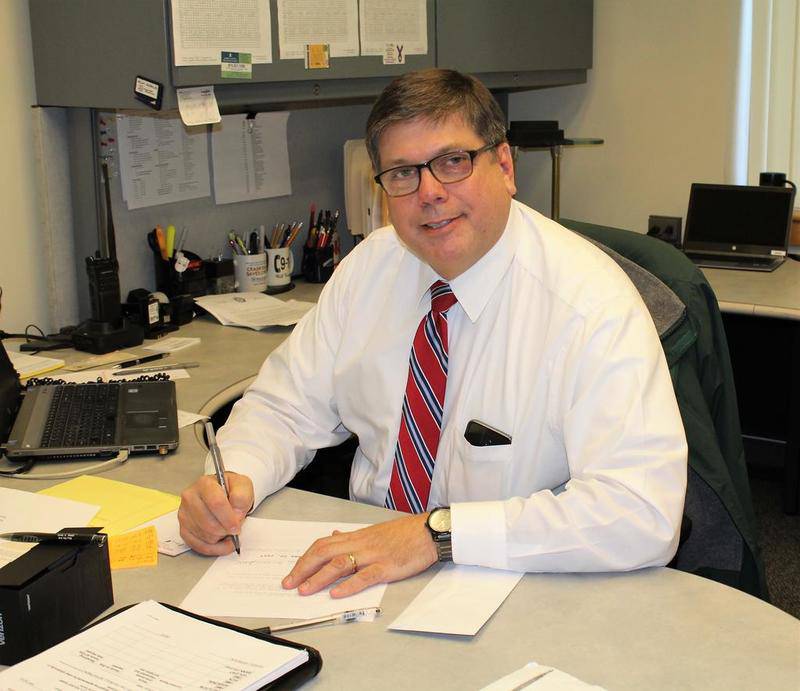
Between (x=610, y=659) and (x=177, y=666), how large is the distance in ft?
1.47

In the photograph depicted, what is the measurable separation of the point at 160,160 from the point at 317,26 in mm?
562

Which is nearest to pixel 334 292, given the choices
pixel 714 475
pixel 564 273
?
pixel 564 273

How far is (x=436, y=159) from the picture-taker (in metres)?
1.47

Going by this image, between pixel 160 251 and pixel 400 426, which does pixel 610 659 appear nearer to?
pixel 400 426

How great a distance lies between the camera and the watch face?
1.27m

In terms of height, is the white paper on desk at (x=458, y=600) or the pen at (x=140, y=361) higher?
the pen at (x=140, y=361)

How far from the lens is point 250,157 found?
9.00ft

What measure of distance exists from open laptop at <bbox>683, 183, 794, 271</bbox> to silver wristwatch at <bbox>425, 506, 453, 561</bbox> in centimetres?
192

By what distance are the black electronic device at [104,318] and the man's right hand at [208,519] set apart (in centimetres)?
95

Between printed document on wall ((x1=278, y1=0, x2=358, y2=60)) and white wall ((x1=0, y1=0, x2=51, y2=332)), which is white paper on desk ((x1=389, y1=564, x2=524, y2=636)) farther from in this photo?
white wall ((x1=0, y1=0, x2=51, y2=332))

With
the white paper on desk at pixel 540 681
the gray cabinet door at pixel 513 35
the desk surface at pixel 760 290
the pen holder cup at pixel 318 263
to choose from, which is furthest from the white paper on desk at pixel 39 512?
the desk surface at pixel 760 290

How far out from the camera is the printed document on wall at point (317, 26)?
2.17 m

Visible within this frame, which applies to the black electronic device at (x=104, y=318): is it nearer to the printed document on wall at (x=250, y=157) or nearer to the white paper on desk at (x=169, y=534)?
the printed document on wall at (x=250, y=157)

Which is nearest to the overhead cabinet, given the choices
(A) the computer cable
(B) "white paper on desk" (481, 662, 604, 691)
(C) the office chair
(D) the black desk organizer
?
(D) the black desk organizer
